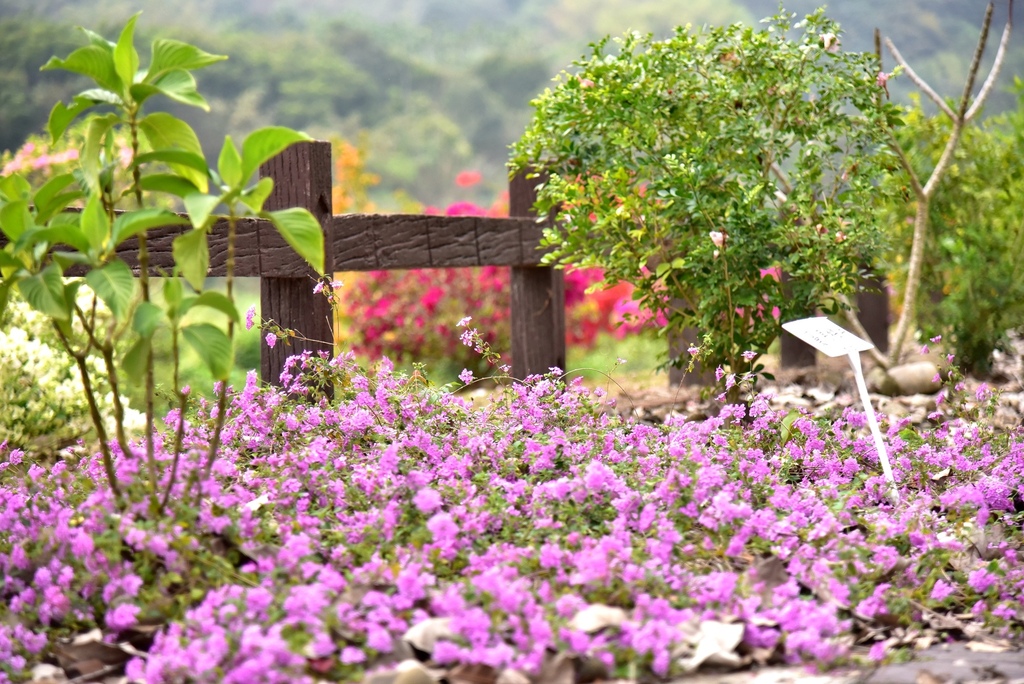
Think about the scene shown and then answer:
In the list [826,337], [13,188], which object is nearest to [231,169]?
[13,188]

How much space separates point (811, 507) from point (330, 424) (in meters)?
1.30

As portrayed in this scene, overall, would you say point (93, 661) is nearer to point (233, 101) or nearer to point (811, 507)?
point (811, 507)

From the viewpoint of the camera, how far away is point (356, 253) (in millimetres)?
3865

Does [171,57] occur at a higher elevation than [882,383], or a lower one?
higher

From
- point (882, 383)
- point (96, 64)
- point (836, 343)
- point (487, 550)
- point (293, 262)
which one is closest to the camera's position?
point (96, 64)

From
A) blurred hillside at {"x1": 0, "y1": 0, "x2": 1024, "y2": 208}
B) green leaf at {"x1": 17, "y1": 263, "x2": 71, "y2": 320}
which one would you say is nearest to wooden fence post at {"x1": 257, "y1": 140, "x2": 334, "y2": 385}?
green leaf at {"x1": 17, "y1": 263, "x2": 71, "y2": 320}

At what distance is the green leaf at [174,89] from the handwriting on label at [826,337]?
1660 mm

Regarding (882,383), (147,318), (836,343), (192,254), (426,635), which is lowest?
(426,635)

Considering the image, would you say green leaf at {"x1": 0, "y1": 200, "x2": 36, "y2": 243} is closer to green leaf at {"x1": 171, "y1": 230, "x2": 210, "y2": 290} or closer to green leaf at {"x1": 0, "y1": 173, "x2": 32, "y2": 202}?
green leaf at {"x1": 0, "y1": 173, "x2": 32, "y2": 202}

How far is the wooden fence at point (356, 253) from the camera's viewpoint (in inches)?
139

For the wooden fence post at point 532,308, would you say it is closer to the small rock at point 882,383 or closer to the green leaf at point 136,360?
the small rock at point 882,383

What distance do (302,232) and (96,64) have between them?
1.72ft

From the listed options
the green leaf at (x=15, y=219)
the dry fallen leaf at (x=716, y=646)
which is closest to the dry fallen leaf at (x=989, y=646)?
the dry fallen leaf at (x=716, y=646)

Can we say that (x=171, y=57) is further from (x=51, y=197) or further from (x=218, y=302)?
(x=218, y=302)
